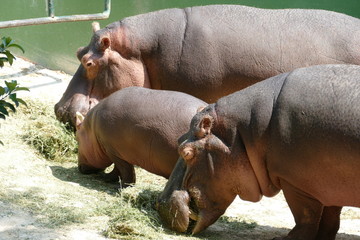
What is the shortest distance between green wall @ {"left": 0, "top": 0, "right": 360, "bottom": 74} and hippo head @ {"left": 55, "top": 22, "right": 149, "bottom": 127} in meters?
3.86

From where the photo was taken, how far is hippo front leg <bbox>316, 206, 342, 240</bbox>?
5086 millimetres

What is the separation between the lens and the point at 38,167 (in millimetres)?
6637

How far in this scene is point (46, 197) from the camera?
5543 mm

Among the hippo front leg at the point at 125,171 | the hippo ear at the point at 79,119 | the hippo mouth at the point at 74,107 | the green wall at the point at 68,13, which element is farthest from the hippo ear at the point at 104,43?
the green wall at the point at 68,13

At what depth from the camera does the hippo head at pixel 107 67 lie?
724cm

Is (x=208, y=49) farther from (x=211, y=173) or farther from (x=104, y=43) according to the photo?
(x=211, y=173)

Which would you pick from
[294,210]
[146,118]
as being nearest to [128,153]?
[146,118]

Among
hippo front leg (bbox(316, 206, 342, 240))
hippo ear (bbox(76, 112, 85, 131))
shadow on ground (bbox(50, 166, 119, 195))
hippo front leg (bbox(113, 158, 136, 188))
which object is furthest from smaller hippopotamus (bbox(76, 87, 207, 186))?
hippo front leg (bbox(316, 206, 342, 240))

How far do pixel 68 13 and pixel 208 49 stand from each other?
6969 millimetres

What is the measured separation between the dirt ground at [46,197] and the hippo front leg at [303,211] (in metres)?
0.62

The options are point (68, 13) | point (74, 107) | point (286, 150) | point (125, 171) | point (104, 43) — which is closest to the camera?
point (286, 150)

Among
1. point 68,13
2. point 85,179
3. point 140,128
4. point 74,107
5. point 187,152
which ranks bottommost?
point 68,13

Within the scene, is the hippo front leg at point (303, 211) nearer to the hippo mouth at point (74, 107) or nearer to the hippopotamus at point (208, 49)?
the hippopotamus at point (208, 49)

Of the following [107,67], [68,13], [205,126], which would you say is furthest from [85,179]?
[68,13]
